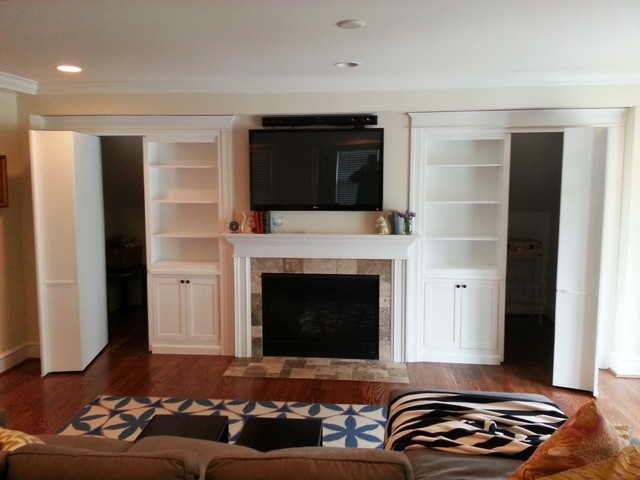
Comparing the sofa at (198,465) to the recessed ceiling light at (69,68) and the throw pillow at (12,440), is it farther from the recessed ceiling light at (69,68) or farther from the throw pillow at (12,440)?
the recessed ceiling light at (69,68)

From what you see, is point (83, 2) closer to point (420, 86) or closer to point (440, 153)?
point (420, 86)

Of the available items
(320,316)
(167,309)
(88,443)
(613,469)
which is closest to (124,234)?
(167,309)

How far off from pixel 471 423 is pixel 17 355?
406 cm

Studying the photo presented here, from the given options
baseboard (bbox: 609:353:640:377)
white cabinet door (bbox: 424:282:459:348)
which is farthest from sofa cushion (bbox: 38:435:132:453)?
baseboard (bbox: 609:353:640:377)

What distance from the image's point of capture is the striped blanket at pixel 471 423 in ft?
6.77

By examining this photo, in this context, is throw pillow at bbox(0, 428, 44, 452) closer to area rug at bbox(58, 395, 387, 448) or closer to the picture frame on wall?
area rug at bbox(58, 395, 387, 448)

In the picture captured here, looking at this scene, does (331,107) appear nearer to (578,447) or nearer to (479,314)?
(479,314)

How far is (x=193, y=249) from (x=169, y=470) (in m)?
3.78

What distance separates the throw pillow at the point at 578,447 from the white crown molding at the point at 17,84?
4.42 m

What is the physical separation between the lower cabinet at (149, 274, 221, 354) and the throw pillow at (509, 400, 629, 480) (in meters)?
3.45

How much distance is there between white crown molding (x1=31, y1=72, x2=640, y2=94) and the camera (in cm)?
406

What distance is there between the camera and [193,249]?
5051 mm

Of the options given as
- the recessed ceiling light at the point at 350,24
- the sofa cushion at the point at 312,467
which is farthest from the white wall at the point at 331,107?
the sofa cushion at the point at 312,467

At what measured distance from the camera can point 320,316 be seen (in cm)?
465
